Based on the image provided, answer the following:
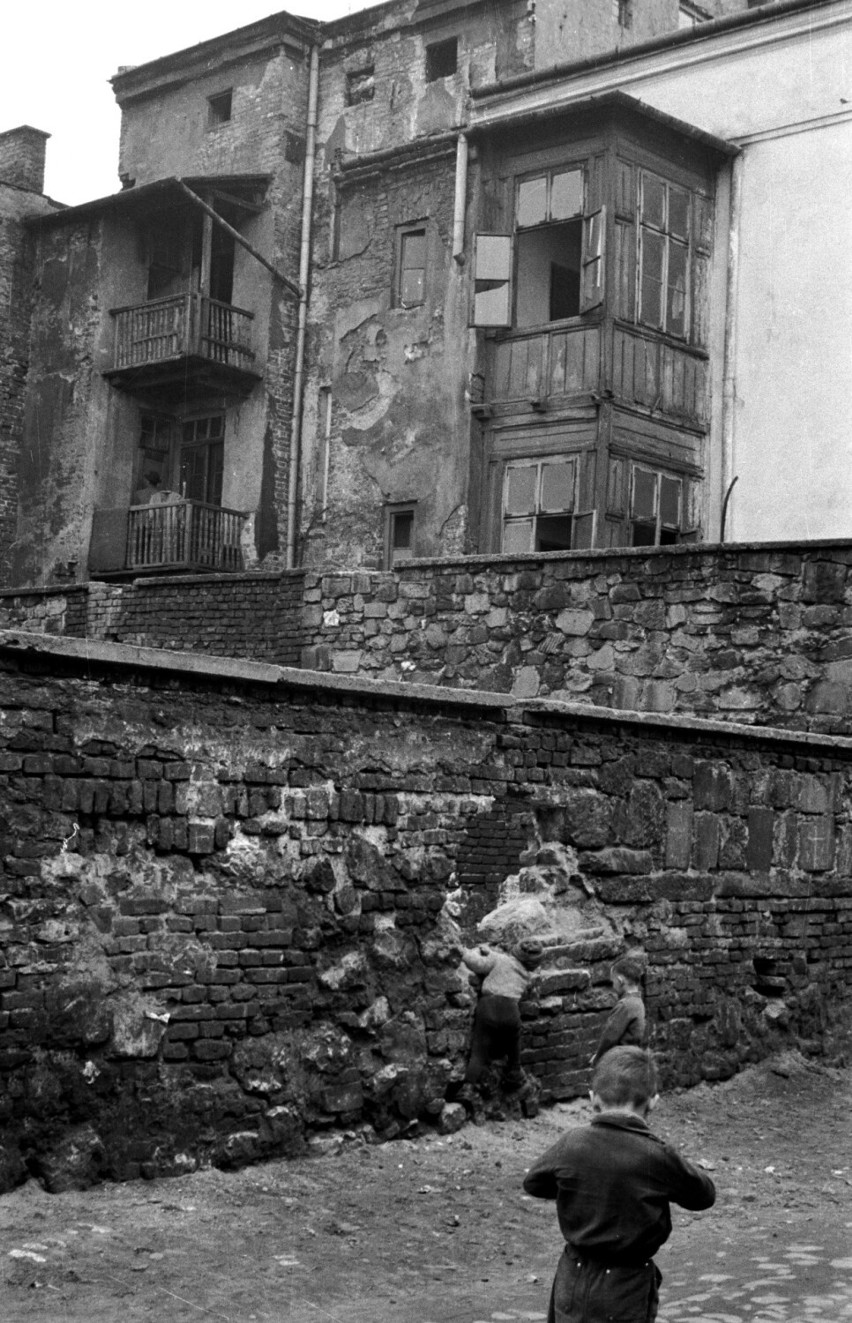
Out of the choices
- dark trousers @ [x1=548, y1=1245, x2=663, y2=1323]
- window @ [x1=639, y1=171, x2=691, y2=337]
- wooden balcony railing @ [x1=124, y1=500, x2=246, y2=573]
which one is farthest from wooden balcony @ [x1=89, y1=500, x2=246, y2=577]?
dark trousers @ [x1=548, y1=1245, x2=663, y2=1323]

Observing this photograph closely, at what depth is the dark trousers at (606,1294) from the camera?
13.7 feet

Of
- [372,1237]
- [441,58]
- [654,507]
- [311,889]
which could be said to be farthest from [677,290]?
[372,1237]

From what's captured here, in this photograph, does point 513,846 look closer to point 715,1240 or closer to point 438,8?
point 715,1240

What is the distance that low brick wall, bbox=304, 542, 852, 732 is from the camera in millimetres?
11711

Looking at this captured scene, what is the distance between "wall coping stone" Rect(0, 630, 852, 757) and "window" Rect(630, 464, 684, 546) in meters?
8.81

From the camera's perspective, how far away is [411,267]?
22.2 m

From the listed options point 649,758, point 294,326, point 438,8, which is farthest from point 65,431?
point 649,758

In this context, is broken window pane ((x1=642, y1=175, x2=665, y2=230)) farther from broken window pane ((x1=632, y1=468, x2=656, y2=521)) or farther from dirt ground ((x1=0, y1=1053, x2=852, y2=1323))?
dirt ground ((x1=0, y1=1053, x2=852, y2=1323))

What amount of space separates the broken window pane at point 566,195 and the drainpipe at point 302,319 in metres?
5.36

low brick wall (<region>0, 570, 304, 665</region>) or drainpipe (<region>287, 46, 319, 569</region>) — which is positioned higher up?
drainpipe (<region>287, 46, 319, 569</region>)

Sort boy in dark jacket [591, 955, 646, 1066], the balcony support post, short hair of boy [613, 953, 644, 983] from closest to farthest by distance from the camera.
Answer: boy in dark jacket [591, 955, 646, 1066]
short hair of boy [613, 953, 644, 983]
the balcony support post

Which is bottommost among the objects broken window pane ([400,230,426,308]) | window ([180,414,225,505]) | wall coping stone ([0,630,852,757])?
wall coping stone ([0,630,852,757])

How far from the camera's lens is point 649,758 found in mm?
9469

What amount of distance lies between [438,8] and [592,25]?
85.6 inches
